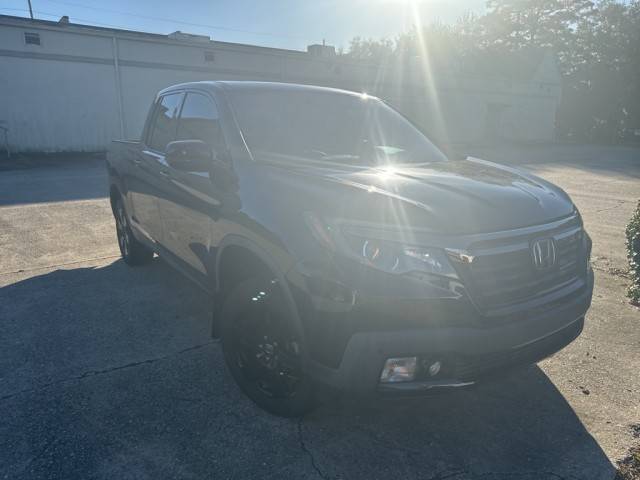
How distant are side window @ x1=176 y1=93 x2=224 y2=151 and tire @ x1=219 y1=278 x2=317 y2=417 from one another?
1.11m

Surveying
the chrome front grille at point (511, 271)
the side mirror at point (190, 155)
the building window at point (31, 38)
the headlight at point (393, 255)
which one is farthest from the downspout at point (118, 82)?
the chrome front grille at point (511, 271)

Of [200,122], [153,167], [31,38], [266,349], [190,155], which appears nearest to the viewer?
[266,349]

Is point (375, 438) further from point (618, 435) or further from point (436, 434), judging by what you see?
point (618, 435)

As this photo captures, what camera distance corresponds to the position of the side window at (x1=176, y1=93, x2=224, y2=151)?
3.53 metres

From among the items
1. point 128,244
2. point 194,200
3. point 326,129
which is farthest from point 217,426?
point 128,244

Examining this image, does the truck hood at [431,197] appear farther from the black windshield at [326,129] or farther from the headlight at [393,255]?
the black windshield at [326,129]

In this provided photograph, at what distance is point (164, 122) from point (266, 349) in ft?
8.69

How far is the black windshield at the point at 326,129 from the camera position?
337 centimetres

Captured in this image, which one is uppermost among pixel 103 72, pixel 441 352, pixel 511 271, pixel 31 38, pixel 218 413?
pixel 31 38

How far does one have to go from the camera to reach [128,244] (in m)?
5.55

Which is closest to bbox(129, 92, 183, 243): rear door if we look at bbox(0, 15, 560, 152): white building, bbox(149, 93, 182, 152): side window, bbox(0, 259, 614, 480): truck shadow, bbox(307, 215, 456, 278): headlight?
bbox(149, 93, 182, 152): side window

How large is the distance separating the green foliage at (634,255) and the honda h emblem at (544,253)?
8.99 ft

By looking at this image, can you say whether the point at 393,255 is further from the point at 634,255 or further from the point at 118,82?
the point at 118,82

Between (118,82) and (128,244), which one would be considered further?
(118,82)
